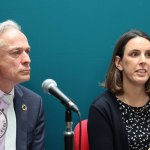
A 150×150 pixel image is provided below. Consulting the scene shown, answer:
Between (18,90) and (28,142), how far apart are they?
267 millimetres

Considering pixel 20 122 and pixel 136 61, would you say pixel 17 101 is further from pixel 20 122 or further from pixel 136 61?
pixel 136 61

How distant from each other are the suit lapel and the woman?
13.1 inches

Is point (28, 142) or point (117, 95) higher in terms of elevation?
point (117, 95)

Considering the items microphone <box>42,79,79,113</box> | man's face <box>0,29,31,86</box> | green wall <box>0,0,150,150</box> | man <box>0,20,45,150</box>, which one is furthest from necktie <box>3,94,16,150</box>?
microphone <box>42,79,79,113</box>

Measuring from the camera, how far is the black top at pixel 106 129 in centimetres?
167

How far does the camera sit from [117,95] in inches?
70.8

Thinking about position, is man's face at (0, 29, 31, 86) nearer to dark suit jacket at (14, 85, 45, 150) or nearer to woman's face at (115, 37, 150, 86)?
dark suit jacket at (14, 85, 45, 150)

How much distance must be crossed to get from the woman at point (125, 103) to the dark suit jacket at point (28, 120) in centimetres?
26

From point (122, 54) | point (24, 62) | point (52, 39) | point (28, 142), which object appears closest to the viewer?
point (24, 62)

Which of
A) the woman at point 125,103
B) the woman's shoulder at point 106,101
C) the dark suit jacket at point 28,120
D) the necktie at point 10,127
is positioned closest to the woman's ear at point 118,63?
the woman at point 125,103

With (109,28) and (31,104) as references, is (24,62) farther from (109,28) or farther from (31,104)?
(109,28)

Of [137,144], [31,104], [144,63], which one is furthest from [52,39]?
[137,144]

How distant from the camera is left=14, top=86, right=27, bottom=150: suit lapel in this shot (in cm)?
161

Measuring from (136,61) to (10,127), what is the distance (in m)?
0.71
